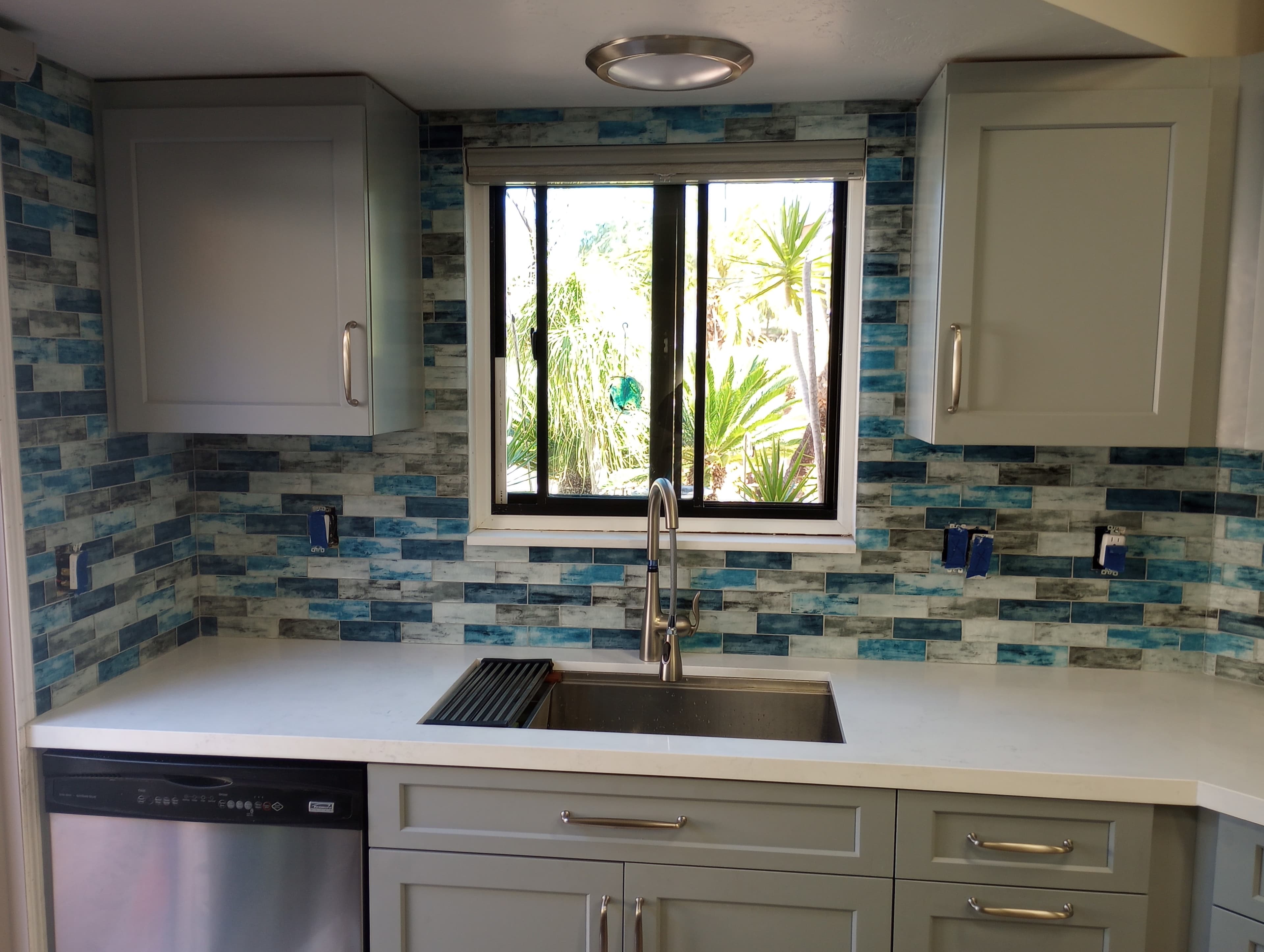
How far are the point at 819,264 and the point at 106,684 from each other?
197 cm

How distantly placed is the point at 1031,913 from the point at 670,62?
5.66 feet

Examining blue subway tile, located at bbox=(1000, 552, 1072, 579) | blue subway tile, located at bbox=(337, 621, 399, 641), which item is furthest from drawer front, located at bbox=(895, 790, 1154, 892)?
blue subway tile, located at bbox=(337, 621, 399, 641)

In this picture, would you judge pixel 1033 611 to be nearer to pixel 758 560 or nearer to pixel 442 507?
pixel 758 560

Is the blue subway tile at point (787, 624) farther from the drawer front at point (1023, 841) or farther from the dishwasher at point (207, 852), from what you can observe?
the dishwasher at point (207, 852)

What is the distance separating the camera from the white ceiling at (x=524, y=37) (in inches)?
60.2

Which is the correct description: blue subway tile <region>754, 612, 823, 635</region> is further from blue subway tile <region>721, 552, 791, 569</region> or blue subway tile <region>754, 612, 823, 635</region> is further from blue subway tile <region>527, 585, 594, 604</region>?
blue subway tile <region>527, 585, 594, 604</region>

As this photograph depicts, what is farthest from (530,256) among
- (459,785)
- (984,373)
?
(459,785)

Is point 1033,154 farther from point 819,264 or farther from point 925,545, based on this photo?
point 925,545

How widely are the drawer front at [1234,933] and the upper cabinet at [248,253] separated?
1.86 metres

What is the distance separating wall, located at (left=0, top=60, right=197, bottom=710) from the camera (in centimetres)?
175

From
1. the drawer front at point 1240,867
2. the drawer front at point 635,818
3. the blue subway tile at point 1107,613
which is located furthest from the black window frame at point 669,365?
the drawer front at point 1240,867

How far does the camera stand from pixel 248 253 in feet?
6.31

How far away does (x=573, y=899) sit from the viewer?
166 centimetres

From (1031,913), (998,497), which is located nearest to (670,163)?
(998,497)
